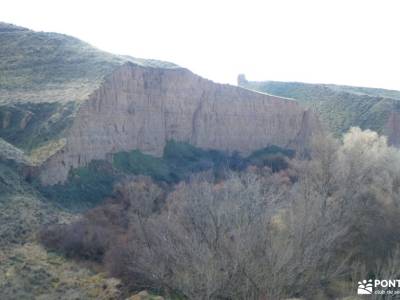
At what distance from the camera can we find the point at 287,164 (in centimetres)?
4069

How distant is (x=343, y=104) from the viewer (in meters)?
58.2

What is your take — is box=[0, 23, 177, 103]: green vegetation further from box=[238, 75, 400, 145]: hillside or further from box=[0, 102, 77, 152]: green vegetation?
box=[238, 75, 400, 145]: hillside

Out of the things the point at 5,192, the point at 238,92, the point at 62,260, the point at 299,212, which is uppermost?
the point at 238,92

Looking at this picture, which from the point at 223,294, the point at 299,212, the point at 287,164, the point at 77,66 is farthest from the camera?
the point at 287,164

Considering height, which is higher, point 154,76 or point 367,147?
point 154,76

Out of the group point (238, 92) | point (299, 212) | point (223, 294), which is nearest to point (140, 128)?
point (238, 92)

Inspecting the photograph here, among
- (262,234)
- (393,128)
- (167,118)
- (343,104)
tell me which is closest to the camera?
(262,234)

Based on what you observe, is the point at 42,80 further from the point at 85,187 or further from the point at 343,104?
the point at 343,104

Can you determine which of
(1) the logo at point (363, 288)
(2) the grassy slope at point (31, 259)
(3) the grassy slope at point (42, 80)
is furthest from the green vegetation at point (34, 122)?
(1) the logo at point (363, 288)

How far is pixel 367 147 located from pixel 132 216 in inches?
514

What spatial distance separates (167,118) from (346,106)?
2602cm

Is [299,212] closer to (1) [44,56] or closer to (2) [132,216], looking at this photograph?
(2) [132,216]

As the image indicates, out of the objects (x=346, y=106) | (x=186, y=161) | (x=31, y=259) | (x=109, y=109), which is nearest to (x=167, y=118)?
(x=186, y=161)

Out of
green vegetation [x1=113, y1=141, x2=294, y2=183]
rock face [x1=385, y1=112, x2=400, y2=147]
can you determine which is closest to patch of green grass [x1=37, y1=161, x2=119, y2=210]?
green vegetation [x1=113, y1=141, x2=294, y2=183]
